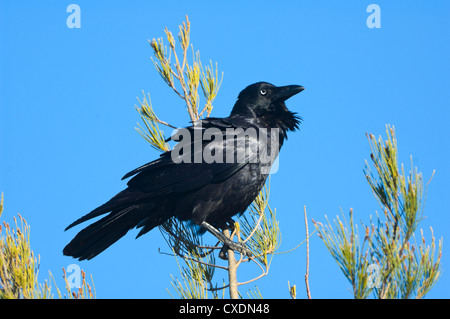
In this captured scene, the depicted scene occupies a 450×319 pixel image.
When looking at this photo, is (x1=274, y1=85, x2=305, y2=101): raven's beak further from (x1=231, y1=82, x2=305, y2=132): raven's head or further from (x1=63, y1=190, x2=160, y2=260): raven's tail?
(x1=63, y1=190, x2=160, y2=260): raven's tail

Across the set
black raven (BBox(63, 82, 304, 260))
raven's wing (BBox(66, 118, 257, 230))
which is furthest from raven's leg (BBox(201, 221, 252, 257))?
raven's wing (BBox(66, 118, 257, 230))

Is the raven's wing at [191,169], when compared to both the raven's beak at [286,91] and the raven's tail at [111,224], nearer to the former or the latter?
the raven's tail at [111,224]

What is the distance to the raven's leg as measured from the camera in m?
4.10

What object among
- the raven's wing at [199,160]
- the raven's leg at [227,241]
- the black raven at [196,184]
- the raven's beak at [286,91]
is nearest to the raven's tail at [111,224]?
the black raven at [196,184]

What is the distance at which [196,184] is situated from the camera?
14.6ft

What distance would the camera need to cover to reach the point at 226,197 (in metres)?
4.41

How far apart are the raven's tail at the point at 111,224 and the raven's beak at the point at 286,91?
1.56m

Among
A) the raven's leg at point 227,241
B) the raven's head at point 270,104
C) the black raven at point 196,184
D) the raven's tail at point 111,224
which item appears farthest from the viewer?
the raven's head at point 270,104

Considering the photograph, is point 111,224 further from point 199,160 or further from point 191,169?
point 199,160

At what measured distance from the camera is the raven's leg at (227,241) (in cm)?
410

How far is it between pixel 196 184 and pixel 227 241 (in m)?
0.57

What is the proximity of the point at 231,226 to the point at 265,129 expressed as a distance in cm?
93

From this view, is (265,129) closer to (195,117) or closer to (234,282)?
(195,117)
